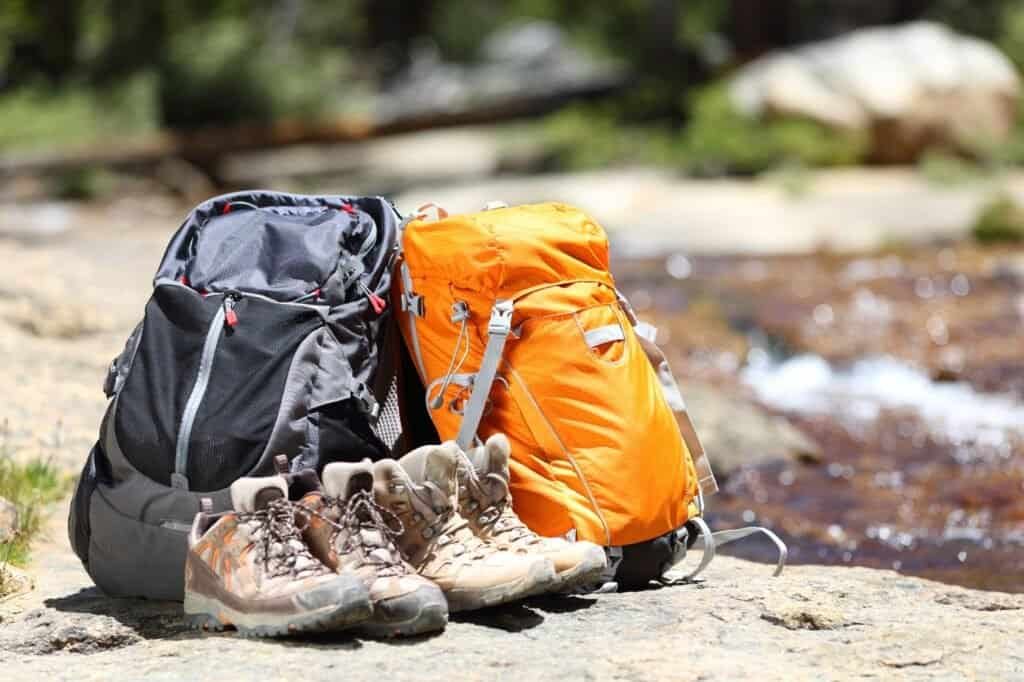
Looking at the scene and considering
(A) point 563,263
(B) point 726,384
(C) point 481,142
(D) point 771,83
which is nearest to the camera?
(A) point 563,263

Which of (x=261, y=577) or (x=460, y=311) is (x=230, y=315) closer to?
(x=460, y=311)

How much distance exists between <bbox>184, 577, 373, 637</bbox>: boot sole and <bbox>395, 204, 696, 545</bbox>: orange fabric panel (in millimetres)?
628

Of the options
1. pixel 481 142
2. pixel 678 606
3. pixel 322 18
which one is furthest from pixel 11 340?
pixel 322 18

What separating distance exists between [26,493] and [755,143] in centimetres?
1224

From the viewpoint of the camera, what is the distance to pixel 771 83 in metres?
16.5

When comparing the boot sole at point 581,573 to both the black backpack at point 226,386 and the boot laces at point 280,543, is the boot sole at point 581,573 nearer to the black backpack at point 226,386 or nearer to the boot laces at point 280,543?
the boot laces at point 280,543

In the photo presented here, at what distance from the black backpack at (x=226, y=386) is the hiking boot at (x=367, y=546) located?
7.5 inches

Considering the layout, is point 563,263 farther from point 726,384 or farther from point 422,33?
point 422,33

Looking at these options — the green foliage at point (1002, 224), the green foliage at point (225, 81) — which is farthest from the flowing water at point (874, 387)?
the green foliage at point (225, 81)

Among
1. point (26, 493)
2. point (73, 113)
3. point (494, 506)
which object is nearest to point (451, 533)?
point (494, 506)

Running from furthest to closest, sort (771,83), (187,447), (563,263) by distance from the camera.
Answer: (771,83)
(563,263)
(187,447)

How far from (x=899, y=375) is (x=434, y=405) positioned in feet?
19.8

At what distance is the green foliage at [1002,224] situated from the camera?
502 inches

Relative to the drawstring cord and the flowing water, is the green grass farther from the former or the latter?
the flowing water
